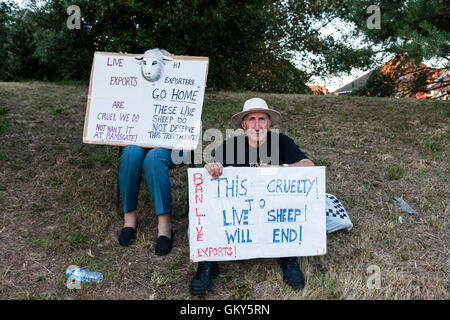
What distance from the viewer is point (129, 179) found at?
115 inches

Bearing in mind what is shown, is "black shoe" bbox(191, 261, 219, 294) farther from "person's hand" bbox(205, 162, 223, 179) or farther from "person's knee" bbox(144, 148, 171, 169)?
"person's knee" bbox(144, 148, 171, 169)

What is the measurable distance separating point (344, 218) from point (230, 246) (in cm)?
119

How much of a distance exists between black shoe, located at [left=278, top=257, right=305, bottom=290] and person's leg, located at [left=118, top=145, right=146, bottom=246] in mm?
1309

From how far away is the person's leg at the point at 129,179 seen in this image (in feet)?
9.57

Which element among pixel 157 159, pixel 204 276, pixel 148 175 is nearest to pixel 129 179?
pixel 148 175

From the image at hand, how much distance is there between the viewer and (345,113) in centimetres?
713

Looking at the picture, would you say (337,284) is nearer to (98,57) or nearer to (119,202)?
(119,202)

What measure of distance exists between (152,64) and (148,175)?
1027 millimetres

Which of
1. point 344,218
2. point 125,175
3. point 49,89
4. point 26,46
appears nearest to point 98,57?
point 125,175

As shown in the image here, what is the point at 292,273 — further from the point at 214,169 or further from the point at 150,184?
the point at 150,184

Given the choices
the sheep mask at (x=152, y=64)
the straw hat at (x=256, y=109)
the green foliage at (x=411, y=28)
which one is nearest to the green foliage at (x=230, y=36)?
the green foliage at (x=411, y=28)

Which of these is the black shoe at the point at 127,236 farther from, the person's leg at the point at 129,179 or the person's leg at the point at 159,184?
the person's leg at the point at 159,184

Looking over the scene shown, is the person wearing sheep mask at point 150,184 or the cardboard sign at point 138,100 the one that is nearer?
the person wearing sheep mask at point 150,184

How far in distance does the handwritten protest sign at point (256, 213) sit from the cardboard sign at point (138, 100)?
2.44 feet
